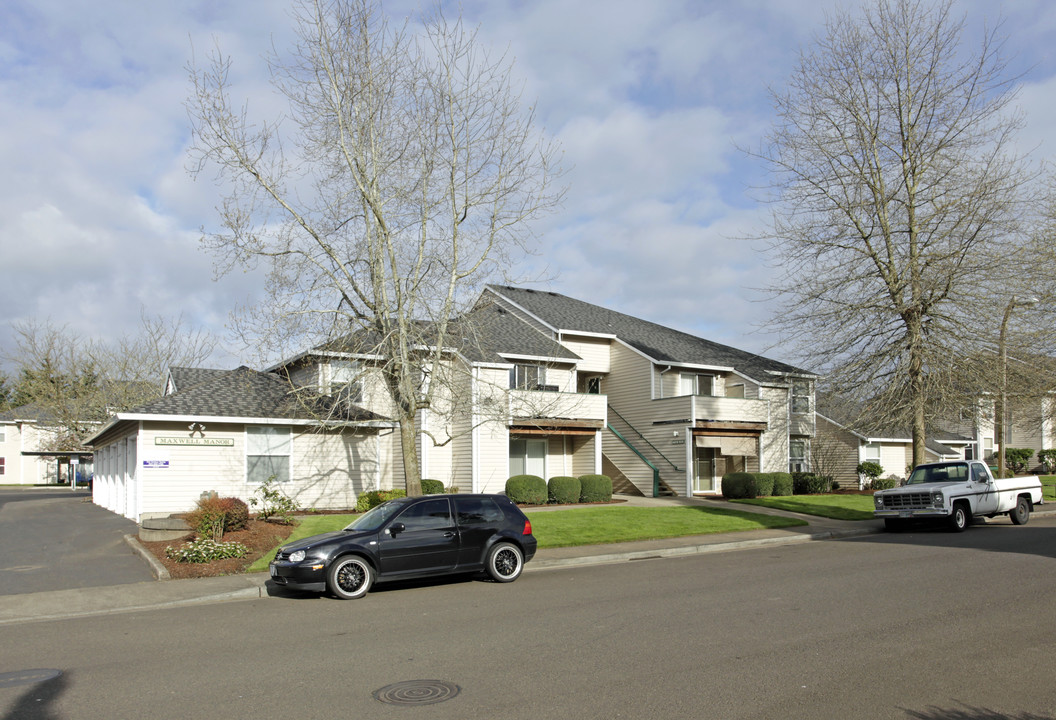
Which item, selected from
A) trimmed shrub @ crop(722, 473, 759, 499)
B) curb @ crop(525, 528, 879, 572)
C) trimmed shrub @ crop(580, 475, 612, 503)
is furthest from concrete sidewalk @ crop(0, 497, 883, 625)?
trimmed shrub @ crop(722, 473, 759, 499)

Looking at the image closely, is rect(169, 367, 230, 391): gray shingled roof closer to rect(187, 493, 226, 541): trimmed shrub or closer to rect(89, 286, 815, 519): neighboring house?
rect(89, 286, 815, 519): neighboring house

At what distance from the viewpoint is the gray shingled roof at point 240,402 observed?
22469 mm

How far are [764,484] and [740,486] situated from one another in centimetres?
126

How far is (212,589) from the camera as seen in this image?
13.0 m

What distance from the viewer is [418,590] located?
13.0 meters

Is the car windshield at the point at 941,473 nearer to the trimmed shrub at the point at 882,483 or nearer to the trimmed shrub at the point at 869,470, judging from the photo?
the trimmed shrub at the point at 882,483

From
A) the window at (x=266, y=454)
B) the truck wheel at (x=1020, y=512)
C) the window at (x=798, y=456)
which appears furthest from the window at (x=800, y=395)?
the window at (x=266, y=454)

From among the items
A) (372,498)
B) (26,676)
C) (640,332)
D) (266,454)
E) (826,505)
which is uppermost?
(640,332)

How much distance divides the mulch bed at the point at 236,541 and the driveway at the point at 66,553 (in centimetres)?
39

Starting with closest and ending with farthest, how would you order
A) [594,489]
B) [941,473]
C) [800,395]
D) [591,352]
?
[941,473] < [594,489] < [591,352] < [800,395]

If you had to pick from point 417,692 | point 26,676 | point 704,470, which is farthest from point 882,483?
point 26,676

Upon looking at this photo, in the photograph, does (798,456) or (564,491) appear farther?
(798,456)

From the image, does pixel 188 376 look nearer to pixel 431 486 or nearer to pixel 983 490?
pixel 431 486

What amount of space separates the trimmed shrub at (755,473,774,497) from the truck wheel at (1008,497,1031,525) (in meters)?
9.88
